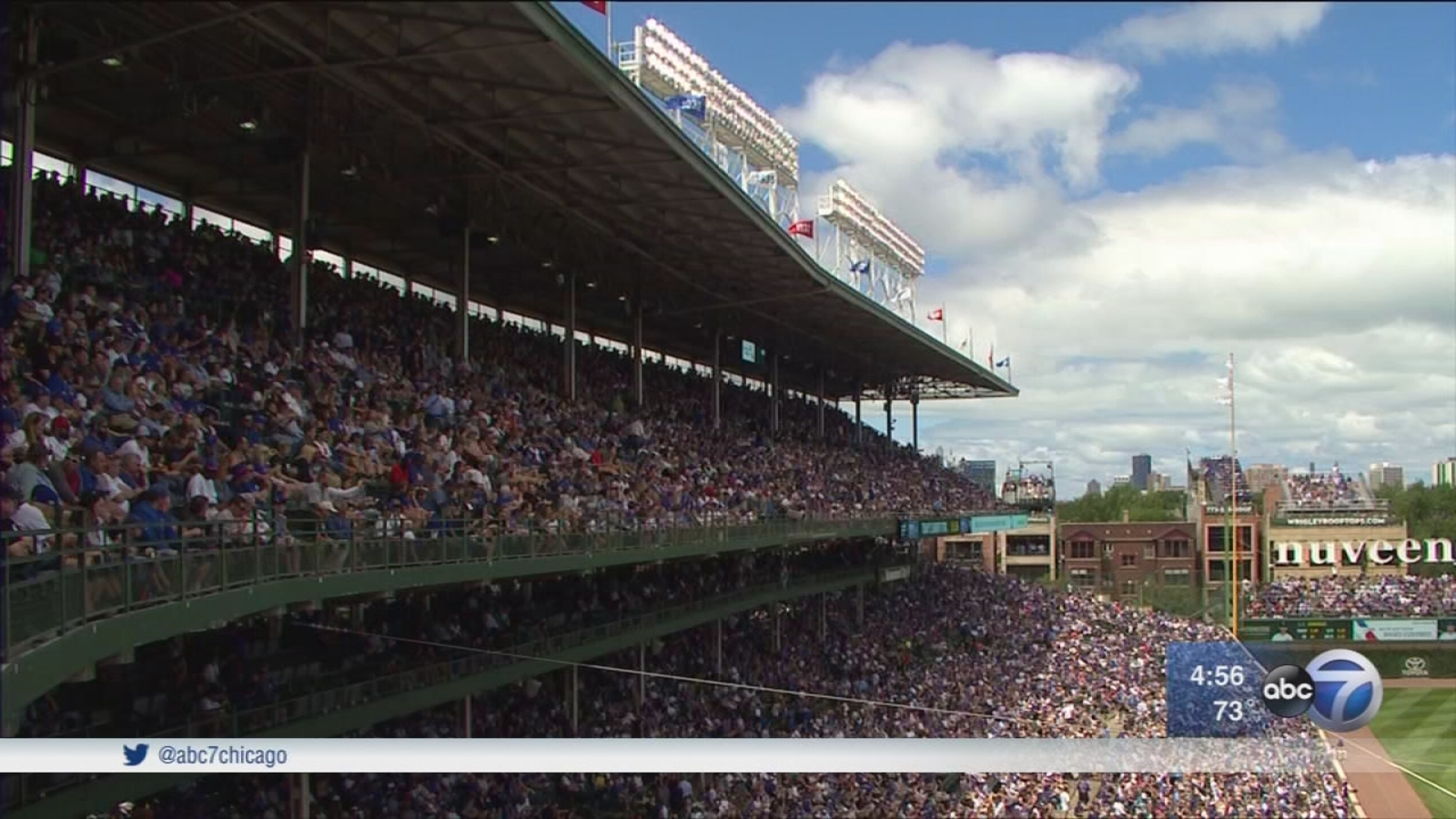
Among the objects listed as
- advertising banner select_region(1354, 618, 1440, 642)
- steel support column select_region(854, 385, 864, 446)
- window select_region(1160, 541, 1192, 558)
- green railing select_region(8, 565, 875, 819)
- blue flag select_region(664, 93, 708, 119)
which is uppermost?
blue flag select_region(664, 93, 708, 119)

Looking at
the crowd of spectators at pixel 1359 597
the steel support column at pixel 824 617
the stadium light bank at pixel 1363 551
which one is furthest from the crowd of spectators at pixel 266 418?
the stadium light bank at pixel 1363 551


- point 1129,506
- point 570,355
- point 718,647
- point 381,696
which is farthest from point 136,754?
point 570,355

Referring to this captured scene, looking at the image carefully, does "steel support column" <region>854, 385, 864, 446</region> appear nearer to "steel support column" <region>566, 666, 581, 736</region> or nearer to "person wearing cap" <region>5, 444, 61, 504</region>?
"steel support column" <region>566, 666, 581, 736</region>

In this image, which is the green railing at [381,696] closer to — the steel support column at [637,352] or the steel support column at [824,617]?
the steel support column at [824,617]

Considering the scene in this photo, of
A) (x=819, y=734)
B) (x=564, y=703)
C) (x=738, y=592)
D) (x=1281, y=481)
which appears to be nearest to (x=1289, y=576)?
(x=1281, y=481)

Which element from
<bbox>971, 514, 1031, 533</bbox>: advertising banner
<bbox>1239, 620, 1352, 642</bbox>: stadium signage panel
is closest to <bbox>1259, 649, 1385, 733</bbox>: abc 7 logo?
<bbox>1239, 620, 1352, 642</bbox>: stadium signage panel
